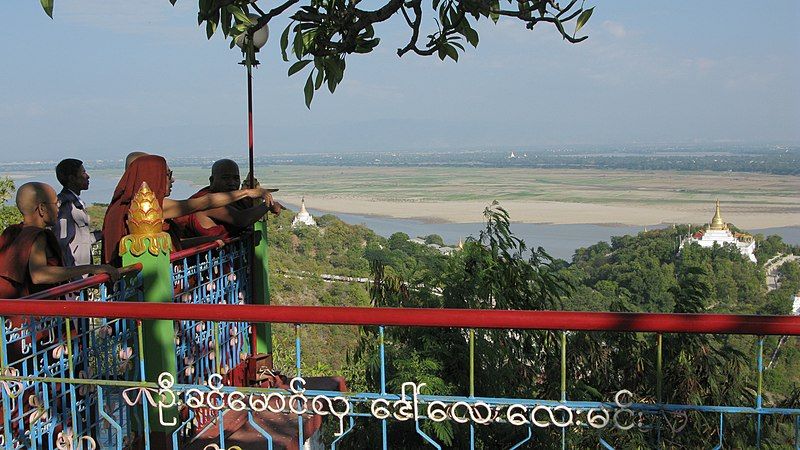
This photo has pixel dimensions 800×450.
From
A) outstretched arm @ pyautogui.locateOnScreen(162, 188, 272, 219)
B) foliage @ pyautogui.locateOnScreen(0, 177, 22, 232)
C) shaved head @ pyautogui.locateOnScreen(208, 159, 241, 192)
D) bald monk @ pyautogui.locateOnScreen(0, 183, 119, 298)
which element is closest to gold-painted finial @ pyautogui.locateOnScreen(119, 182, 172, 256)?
bald monk @ pyautogui.locateOnScreen(0, 183, 119, 298)

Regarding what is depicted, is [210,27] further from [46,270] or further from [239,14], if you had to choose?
[46,270]

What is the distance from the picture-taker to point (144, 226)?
3277 mm

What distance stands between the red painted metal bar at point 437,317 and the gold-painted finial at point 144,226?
31.9 inches

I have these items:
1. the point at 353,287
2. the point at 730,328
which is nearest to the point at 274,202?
the point at 730,328

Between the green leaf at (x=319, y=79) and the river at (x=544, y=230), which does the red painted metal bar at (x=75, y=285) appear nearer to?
the green leaf at (x=319, y=79)

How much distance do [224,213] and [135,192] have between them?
0.88m

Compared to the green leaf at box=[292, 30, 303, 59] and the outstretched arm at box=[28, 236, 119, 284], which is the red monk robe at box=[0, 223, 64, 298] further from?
the green leaf at box=[292, 30, 303, 59]

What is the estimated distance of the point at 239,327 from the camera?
14.9 feet

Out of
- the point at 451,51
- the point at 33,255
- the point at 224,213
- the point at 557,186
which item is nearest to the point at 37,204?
the point at 33,255

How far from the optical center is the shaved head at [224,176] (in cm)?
468

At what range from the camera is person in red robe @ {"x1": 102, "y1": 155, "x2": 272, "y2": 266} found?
3.59 m

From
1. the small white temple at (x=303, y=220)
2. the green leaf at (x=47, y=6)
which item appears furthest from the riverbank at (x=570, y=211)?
the green leaf at (x=47, y=6)

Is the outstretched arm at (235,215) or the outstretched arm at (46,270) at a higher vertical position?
the outstretched arm at (235,215)

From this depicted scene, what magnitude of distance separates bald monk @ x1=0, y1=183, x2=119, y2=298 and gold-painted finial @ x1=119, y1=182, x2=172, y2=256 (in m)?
0.21
